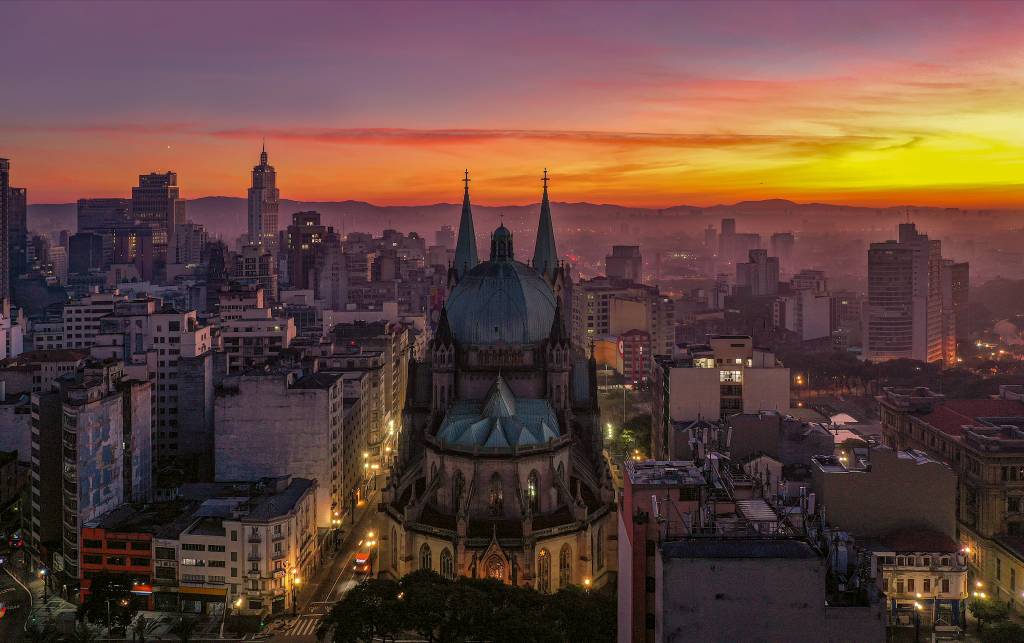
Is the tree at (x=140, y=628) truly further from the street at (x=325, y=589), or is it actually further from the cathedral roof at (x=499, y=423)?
the cathedral roof at (x=499, y=423)

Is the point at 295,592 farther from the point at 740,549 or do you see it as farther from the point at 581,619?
the point at 740,549

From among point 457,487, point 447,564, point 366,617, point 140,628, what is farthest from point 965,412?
point 140,628

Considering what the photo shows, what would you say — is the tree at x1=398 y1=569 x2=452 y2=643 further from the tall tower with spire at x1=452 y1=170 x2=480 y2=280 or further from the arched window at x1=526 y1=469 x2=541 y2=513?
the tall tower with spire at x1=452 y1=170 x2=480 y2=280

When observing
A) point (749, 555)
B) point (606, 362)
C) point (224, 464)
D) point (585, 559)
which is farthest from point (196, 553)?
point (606, 362)

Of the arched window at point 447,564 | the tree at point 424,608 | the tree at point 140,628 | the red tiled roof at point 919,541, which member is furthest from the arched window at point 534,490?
the tree at point 140,628

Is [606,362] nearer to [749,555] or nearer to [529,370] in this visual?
[529,370]
